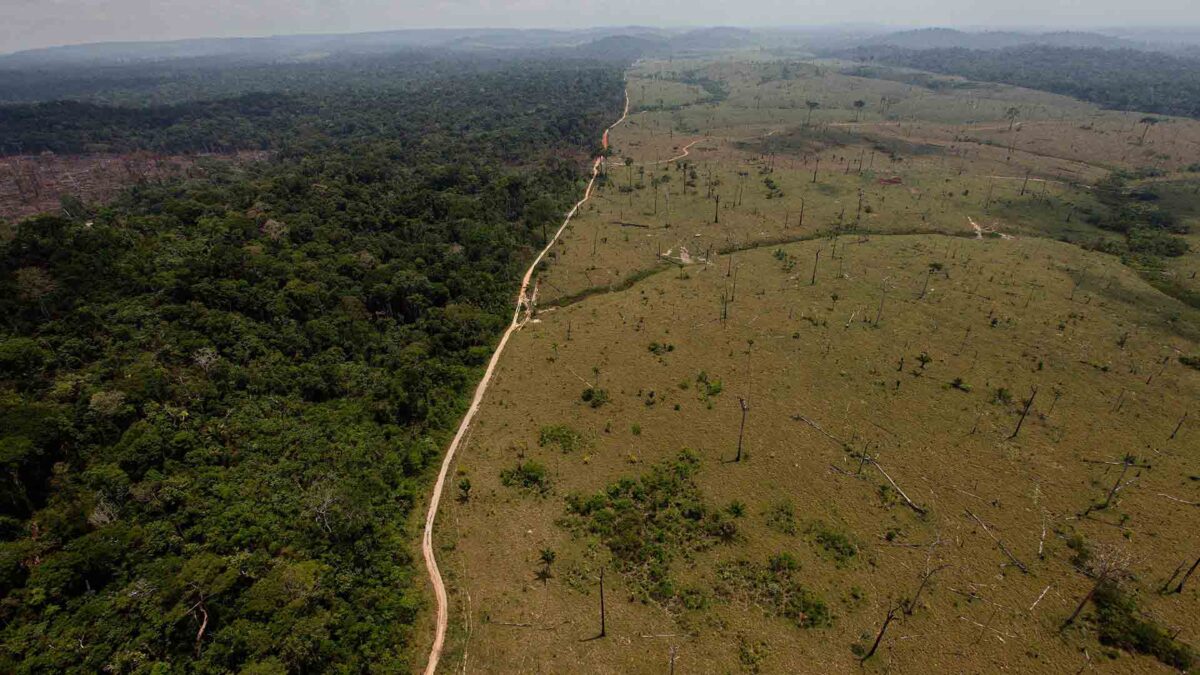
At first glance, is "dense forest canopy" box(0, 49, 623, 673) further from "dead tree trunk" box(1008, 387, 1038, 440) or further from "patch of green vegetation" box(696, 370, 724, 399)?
"dead tree trunk" box(1008, 387, 1038, 440)

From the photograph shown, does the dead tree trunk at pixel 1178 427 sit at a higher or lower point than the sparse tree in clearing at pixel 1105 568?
higher

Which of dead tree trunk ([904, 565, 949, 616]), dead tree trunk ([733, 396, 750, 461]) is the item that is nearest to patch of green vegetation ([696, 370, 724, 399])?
dead tree trunk ([733, 396, 750, 461])

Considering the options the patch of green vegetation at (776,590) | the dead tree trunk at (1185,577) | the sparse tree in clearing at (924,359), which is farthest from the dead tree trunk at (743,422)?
the dead tree trunk at (1185,577)

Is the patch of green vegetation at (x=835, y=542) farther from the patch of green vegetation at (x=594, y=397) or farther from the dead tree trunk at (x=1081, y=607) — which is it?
the patch of green vegetation at (x=594, y=397)

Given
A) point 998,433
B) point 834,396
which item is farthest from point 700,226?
point 998,433

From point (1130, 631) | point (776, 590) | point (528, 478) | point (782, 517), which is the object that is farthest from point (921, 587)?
point (528, 478)

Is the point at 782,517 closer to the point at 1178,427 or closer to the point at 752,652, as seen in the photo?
the point at 752,652
